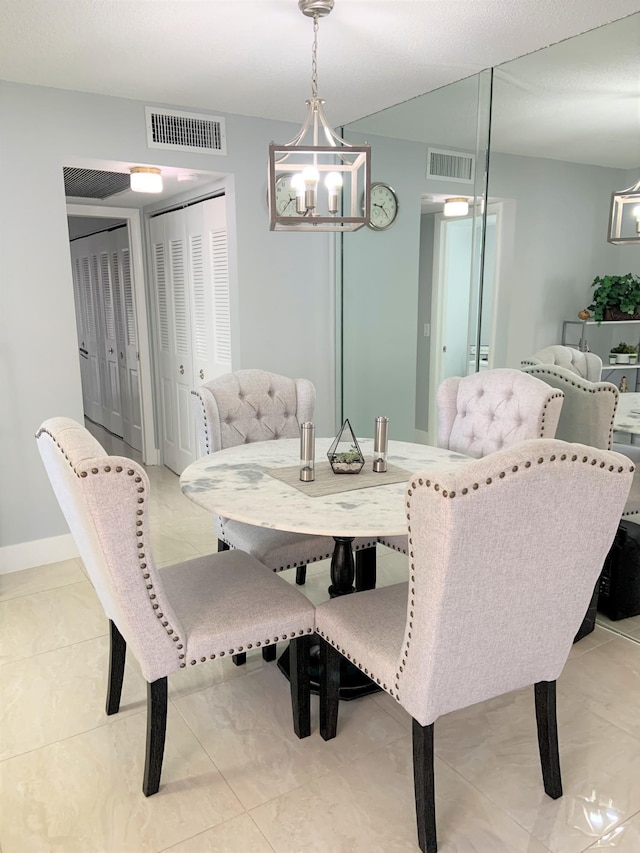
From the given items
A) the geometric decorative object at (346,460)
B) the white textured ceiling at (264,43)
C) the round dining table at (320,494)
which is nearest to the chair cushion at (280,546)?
the round dining table at (320,494)

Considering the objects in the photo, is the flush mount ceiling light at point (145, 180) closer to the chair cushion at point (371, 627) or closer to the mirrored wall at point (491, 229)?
the mirrored wall at point (491, 229)

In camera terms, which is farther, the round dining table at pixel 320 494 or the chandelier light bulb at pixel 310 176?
the chandelier light bulb at pixel 310 176

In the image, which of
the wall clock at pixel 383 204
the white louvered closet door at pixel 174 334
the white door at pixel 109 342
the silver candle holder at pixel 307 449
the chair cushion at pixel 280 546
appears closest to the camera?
the silver candle holder at pixel 307 449

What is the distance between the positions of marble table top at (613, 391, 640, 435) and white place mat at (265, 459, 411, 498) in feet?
3.52

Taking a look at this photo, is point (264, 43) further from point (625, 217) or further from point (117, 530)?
point (117, 530)

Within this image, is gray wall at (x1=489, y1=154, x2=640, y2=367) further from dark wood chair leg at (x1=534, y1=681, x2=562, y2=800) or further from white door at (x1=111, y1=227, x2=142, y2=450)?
white door at (x1=111, y1=227, x2=142, y2=450)

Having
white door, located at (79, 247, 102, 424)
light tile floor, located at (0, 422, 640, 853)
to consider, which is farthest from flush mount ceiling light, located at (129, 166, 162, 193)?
white door, located at (79, 247, 102, 424)

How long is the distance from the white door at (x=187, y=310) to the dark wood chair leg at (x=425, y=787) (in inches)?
114

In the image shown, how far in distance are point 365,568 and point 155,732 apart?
113 centimetres

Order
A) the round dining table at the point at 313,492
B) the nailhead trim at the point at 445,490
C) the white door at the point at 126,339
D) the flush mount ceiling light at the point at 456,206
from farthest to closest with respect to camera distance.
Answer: the white door at the point at 126,339 → the flush mount ceiling light at the point at 456,206 → the round dining table at the point at 313,492 → the nailhead trim at the point at 445,490

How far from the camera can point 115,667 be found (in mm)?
2129

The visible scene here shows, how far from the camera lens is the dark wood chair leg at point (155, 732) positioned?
5.75ft

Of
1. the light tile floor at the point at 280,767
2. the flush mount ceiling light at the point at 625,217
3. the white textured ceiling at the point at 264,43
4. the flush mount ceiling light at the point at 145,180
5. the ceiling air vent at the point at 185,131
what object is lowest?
the light tile floor at the point at 280,767

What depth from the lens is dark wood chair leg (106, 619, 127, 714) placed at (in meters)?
2.09
